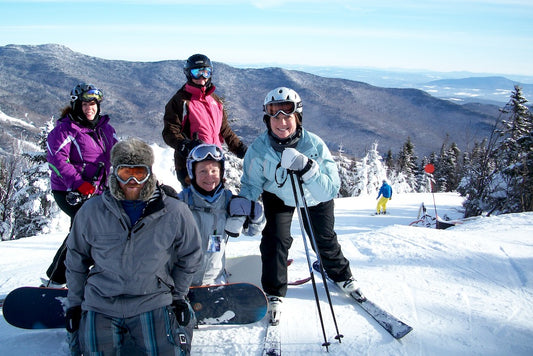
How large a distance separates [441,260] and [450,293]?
3.42 ft

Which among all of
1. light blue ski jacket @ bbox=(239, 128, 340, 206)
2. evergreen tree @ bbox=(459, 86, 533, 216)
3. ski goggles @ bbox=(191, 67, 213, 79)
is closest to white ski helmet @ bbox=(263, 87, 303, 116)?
light blue ski jacket @ bbox=(239, 128, 340, 206)

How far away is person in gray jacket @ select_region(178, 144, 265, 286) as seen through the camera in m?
3.05

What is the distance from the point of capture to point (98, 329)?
232 cm

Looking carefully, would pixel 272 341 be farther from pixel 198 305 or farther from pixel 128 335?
pixel 128 335

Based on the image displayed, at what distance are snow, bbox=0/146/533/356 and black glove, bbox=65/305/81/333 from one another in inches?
25.2

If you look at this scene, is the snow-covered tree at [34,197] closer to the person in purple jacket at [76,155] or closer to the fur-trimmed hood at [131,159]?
the person in purple jacket at [76,155]

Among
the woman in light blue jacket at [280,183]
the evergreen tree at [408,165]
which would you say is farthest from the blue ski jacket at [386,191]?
the evergreen tree at [408,165]

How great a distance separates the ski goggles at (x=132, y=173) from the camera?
2.40 m

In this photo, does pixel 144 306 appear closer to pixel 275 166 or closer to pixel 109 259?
pixel 109 259

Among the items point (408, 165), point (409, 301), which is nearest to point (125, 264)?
point (409, 301)

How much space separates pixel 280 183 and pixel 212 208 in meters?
0.71

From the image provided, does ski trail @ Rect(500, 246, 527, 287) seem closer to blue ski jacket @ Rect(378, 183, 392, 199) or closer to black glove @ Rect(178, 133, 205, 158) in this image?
black glove @ Rect(178, 133, 205, 158)

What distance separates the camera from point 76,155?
145 inches

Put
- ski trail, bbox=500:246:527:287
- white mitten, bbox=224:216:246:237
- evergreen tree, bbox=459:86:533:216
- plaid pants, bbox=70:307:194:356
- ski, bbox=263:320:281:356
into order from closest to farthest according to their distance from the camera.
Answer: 1. plaid pants, bbox=70:307:194:356
2. ski, bbox=263:320:281:356
3. white mitten, bbox=224:216:246:237
4. ski trail, bbox=500:246:527:287
5. evergreen tree, bbox=459:86:533:216
